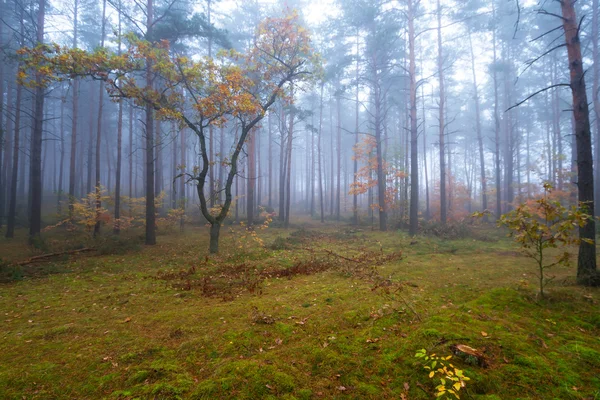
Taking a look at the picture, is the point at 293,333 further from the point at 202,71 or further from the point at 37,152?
the point at 37,152

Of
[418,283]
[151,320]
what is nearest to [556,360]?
[418,283]

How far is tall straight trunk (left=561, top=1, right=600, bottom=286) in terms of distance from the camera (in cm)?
539

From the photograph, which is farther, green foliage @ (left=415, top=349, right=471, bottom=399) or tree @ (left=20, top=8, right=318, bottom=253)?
tree @ (left=20, top=8, right=318, bottom=253)

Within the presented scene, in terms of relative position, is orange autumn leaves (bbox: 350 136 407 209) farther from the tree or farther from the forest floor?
the forest floor

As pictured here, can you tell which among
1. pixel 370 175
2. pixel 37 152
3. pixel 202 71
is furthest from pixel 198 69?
pixel 370 175

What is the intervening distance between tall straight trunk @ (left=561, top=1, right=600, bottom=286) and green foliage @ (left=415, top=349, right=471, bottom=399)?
4.94 m

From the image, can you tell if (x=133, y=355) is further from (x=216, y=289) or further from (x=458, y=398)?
(x=458, y=398)

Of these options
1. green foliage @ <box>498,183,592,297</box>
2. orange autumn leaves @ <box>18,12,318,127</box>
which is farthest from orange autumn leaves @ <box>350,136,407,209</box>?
green foliage @ <box>498,183,592,297</box>

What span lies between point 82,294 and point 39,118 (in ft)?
40.5

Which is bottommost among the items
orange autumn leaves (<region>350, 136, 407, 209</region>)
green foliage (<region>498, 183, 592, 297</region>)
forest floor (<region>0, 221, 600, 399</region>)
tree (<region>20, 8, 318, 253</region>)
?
forest floor (<region>0, 221, 600, 399</region>)

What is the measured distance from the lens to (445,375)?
2.68 meters

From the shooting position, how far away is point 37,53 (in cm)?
777

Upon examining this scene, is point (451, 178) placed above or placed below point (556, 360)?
above

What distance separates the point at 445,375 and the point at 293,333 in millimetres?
1985
